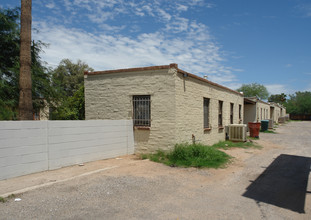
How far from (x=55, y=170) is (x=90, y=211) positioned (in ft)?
10.6

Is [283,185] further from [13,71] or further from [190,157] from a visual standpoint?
[13,71]

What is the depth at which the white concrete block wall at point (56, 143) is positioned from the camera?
5848mm

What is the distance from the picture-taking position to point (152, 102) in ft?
29.9

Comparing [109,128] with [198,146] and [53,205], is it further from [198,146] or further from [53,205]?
[53,205]

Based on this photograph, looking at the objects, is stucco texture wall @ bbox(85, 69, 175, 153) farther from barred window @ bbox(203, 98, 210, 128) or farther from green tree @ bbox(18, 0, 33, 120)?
barred window @ bbox(203, 98, 210, 128)

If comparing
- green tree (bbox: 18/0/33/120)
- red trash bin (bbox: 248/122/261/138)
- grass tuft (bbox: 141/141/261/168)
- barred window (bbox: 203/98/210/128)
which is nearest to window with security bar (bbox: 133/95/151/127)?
grass tuft (bbox: 141/141/261/168)

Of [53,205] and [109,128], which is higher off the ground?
[109,128]

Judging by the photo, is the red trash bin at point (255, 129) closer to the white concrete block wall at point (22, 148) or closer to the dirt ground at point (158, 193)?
the dirt ground at point (158, 193)

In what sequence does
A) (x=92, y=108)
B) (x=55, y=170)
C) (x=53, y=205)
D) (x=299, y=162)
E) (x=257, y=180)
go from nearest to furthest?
(x=53, y=205) → (x=257, y=180) → (x=55, y=170) → (x=299, y=162) → (x=92, y=108)

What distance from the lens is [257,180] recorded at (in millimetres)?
6309

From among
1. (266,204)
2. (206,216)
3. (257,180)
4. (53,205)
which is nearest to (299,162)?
(257,180)

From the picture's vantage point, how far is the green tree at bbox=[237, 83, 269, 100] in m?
63.5

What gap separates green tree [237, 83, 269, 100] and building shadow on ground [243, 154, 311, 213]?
59.3 meters

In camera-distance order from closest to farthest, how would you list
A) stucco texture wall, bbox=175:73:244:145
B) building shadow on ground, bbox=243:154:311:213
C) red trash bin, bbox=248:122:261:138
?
building shadow on ground, bbox=243:154:311:213 < stucco texture wall, bbox=175:73:244:145 < red trash bin, bbox=248:122:261:138
